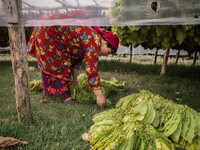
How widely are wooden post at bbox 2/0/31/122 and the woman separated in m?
0.85

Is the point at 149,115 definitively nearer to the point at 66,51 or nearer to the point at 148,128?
the point at 148,128

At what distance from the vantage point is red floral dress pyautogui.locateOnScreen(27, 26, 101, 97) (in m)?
2.72

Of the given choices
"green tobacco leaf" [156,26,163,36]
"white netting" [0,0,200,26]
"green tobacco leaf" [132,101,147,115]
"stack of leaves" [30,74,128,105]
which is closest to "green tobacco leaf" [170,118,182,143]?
"green tobacco leaf" [132,101,147,115]

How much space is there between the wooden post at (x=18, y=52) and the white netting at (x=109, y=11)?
0.35 feet

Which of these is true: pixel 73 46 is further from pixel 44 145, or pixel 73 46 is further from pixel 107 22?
pixel 44 145

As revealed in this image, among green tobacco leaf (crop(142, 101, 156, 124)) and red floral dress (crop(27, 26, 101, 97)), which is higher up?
red floral dress (crop(27, 26, 101, 97))

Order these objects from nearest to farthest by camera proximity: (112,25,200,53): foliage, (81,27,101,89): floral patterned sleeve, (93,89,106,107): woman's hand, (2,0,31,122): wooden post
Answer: (2,0,31,122): wooden post, (81,27,101,89): floral patterned sleeve, (93,89,106,107): woman's hand, (112,25,200,53): foliage

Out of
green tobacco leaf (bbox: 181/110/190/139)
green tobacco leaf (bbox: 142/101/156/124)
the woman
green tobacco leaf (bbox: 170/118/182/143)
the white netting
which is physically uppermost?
the white netting

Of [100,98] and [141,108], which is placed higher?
[141,108]

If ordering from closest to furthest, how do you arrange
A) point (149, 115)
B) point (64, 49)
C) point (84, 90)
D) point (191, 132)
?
point (191, 132)
point (149, 115)
point (64, 49)
point (84, 90)

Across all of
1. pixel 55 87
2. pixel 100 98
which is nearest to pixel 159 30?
pixel 100 98

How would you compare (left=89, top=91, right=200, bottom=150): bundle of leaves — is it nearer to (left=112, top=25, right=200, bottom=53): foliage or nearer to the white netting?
the white netting

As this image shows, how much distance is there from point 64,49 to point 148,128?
6.41 ft

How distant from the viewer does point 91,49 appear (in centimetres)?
268
